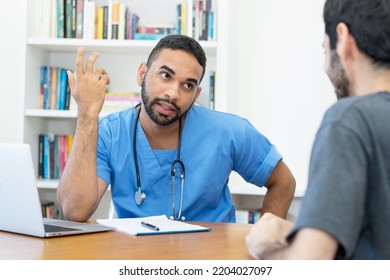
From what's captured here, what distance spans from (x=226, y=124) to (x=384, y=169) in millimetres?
1160

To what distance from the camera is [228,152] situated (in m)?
1.85

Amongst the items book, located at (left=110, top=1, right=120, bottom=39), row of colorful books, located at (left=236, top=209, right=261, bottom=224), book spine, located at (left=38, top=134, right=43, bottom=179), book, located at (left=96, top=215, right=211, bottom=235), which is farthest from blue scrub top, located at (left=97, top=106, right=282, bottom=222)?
book spine, located at (left=38, top=134, right=43, bottom=179)

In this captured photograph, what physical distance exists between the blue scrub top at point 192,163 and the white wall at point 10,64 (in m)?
1.47

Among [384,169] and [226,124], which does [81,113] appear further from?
[384,169]

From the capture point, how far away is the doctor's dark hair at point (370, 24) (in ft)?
2.80

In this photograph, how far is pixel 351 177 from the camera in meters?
0.73

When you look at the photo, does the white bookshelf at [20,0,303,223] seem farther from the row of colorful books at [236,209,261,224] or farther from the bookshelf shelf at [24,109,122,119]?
the row of colorful books at [236,209,261,224]

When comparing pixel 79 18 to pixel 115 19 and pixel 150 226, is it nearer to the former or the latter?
pixel 115 19

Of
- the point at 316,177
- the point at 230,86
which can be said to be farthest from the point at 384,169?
the point at 230,86

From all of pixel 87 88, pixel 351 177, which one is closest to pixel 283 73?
pixel 87 88

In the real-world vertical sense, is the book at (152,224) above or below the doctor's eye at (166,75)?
below

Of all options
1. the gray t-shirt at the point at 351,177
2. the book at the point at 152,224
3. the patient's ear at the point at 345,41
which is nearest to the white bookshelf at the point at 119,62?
the book at the point at 152,224

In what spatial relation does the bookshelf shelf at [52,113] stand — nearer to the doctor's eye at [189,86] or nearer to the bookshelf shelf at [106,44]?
the bookshelf shelf at [106,44]

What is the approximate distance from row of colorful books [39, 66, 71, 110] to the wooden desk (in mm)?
1732
